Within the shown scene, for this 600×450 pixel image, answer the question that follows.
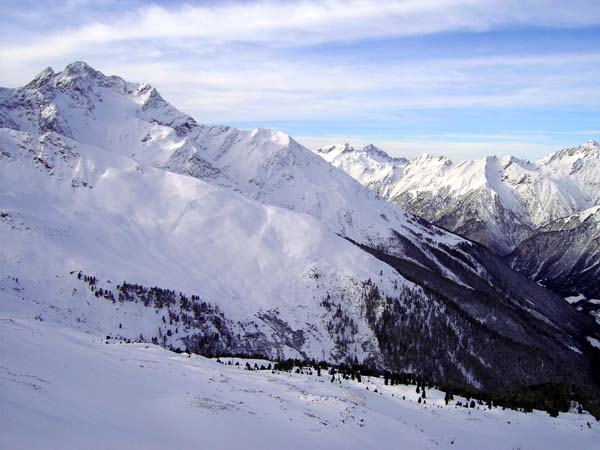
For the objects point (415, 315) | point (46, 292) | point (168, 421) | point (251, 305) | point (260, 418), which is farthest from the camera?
point (415, 315)

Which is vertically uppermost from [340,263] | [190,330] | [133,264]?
[340,263]

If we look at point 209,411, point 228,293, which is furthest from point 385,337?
point 209,411

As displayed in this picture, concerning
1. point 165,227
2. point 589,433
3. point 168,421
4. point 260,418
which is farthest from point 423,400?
point 165,227

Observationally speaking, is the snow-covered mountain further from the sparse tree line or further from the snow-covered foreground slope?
the snow-covered foreground slope

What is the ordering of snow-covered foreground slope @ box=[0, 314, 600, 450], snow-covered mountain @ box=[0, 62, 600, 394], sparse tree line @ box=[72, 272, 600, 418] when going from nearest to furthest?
snow-covered foreground slope @ box=[0, 314, 600, 450] → sparse tree line @ box=[72, 272, 600, 418] → snow-covered mountain @ box=[0, 62, 600, 394]

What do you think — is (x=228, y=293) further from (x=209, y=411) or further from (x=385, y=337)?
(x=209, y=411)

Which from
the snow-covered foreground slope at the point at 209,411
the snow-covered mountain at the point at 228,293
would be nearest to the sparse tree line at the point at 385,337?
the snow-covered mountain at the point at 228,293

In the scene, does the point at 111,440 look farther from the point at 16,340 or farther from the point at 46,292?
the point at 46,292

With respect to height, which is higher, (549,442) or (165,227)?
(165,227)

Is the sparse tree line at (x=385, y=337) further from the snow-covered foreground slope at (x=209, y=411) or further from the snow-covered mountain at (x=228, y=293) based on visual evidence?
the snow-covered foreground slope at (x=209, y=411)

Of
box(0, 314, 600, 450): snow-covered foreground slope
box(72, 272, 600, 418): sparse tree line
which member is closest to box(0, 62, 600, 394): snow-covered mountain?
box(72, 272, 600, 418): sparse tree line
